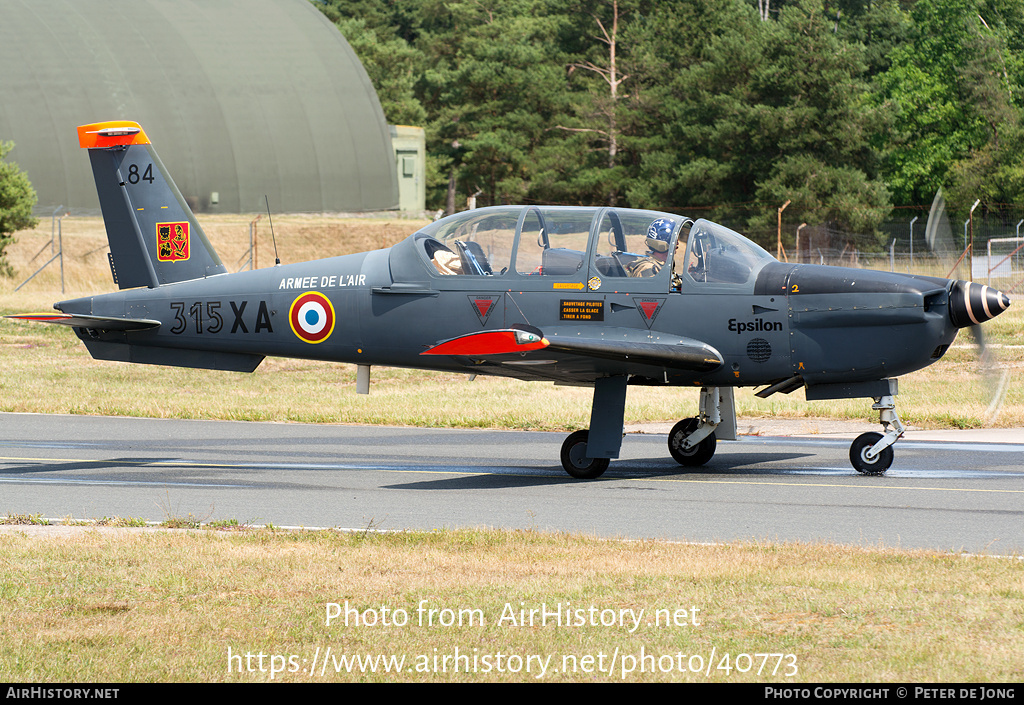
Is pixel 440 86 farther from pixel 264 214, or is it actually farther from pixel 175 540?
pixel 175 540

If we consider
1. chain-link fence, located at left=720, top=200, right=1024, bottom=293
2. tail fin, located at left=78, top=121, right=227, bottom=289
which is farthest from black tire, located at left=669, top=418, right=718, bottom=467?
chain-link fence, located at left=720, top=200, right=1024, bottom=293

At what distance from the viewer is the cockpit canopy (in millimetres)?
12281

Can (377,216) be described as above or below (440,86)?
below

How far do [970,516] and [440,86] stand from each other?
78945 millimetres

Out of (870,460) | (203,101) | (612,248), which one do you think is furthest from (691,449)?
(203,101)

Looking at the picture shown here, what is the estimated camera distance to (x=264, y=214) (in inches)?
2126

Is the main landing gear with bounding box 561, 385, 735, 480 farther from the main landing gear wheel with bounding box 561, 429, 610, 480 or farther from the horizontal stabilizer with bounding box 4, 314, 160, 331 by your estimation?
the horizontal stabilizer with bounding box 4, 314, 160, 331

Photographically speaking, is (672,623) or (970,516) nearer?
(672,623)

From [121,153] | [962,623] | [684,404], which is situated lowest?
[684,404]

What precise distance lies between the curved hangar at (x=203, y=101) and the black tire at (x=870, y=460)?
44.1 m

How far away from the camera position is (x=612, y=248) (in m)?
12.4

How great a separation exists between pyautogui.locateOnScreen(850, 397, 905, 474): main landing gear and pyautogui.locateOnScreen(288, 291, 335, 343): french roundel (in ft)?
19.6
